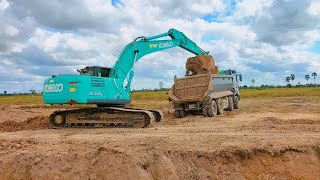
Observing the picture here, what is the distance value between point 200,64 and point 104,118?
24.3 feet

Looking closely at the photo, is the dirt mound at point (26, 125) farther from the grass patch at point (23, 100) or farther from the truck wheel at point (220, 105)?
the grass patch at point (23, 100)

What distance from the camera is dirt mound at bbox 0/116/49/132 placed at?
17672 millimetres

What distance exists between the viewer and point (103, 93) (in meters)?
15.5

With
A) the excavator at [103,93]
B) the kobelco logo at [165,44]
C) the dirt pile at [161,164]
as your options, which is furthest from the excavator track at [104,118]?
the dirt pile at [161,164]

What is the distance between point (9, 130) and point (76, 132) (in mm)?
4341

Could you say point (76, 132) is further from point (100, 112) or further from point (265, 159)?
point (265, 159)

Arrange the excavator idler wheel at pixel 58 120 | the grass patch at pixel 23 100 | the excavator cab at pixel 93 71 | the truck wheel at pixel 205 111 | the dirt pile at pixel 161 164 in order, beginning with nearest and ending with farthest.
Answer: the dirt pile at pixel 161 164 → the excavator cab at pixel 93 71 → the excavator idler wheel at pixel 58 120 → the truck wheel at pixel 205 111 → the grass patch at pixel 23 100

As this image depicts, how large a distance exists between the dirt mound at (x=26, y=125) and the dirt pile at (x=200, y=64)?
326 inches

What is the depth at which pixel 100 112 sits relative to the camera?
1609cm

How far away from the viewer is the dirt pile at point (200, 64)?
21.4m

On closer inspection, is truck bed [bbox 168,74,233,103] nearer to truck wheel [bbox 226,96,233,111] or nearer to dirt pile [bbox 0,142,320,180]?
truck wheel [bbox 226,96,233,111]

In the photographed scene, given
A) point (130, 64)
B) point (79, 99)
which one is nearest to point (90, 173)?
point (79, 99)

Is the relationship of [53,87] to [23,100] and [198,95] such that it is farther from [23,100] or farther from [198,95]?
[23,100]

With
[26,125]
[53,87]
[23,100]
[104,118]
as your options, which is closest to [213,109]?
[104,118]
